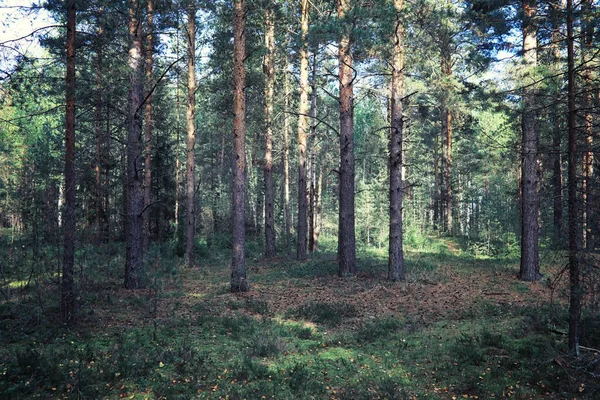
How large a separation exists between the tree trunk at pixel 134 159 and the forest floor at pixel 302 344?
3.01 ft

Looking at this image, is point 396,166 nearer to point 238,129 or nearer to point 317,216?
point 238,129

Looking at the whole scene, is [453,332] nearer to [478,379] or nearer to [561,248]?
[478,379]

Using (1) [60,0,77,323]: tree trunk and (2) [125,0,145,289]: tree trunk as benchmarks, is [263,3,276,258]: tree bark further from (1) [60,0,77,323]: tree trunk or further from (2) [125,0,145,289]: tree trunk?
(1) [60,0,77,323]: tree trunk

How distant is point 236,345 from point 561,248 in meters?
6.27

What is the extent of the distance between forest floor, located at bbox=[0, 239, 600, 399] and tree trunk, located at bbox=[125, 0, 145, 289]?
92 centimetres

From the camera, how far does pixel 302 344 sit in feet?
25.1

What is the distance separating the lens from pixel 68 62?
824 centimetres

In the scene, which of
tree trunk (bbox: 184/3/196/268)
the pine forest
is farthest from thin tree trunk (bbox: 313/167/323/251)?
tree trunk (bbox: 184/3/196/268)

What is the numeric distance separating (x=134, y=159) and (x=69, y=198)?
359cm

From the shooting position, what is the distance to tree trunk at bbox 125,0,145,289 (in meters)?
11.5

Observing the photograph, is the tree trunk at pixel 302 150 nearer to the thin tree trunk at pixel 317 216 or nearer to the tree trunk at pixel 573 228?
the thin tree trunk at pixel 317 216

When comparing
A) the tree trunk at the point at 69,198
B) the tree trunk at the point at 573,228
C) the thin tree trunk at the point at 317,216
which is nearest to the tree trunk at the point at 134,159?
the tree trunk at the point at 69,198

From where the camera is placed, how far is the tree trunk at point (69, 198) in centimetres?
791

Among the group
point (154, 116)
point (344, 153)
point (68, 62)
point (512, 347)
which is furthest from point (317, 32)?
point (154, 116)
